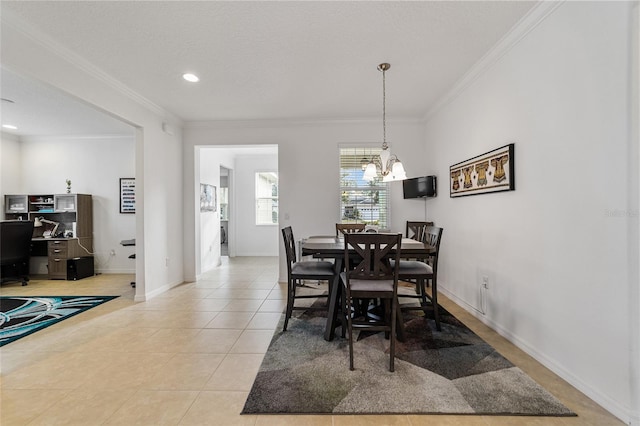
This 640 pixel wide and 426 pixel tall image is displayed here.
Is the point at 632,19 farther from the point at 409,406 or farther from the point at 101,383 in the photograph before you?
the point at 101,383

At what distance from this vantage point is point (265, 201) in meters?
7.11

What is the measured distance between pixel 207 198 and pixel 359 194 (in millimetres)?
3082

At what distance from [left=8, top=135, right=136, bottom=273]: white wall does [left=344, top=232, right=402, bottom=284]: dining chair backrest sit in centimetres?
496

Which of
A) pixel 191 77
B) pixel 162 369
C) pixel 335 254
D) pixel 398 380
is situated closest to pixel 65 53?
pixel 191 77

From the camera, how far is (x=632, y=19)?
4.53ft

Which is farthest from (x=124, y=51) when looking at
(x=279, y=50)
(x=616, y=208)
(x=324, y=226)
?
(x=616, y=208)

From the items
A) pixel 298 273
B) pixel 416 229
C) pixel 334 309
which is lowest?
pixel 334 309

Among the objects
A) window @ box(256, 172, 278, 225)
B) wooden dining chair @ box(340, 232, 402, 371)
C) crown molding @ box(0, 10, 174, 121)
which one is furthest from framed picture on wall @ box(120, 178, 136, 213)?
wooden dining chair @ box(340, 232, 402, 371)

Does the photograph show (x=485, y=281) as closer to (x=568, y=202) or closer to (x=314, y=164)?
(x=568, y=202)

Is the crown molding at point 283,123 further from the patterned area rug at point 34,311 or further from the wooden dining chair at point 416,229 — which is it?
the patterned area rug at point 34,311

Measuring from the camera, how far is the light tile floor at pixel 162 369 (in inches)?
58.7

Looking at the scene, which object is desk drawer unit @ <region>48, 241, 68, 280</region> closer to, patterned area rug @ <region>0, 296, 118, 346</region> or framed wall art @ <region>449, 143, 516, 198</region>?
patterned area rug @ <region>0, 296, 118, 346</region>

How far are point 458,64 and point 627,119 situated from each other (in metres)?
1.70

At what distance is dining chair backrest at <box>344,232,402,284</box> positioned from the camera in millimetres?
1976
